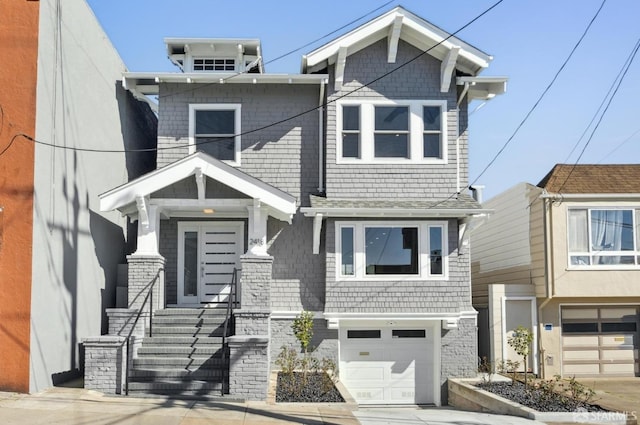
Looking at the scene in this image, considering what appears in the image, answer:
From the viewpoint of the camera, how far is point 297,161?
→ 16359 mm

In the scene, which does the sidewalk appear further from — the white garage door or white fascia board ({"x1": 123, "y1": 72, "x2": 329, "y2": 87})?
white fascia board ({"x1": 123, "y1": 72, "x2": 329, "y2": 87})

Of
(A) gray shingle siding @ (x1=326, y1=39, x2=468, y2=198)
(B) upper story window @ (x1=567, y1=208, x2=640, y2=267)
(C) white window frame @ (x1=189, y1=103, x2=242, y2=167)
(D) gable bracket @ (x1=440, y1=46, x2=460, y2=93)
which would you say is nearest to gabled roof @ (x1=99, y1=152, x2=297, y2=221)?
(C) white window frame @ (x1=189, y1=103, x2=242, y2=167)

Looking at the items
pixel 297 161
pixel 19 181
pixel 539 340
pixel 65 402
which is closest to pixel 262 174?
pixel 297 161

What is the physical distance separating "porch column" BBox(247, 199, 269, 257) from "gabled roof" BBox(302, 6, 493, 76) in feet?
11.8

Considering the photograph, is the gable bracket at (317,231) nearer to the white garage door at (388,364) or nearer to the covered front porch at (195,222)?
the covered front porch at (195,222)

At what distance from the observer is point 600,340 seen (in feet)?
58.6

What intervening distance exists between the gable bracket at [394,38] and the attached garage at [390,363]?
6.19 m

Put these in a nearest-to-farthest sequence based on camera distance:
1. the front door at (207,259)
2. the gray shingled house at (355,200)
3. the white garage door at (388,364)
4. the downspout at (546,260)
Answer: the gray shingled house at (355,200) → the front door at (207,259) → the white garage door at (388,364) → the downspout at (546,260)

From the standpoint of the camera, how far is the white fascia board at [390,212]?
50.2ft

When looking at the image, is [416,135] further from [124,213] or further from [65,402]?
[65,402]

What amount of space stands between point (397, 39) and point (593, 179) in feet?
21.0

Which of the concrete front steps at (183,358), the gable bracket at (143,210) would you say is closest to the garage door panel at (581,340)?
the concrete front steps at (183,358)

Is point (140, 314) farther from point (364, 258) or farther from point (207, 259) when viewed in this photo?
point (364, 258)

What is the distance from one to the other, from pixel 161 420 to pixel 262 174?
716 centimetres
